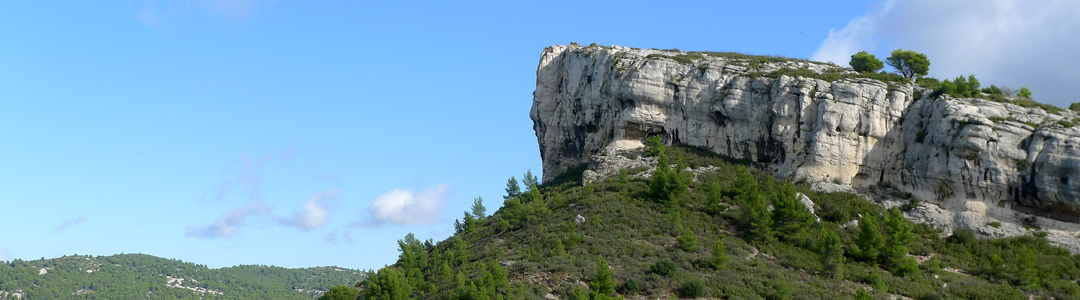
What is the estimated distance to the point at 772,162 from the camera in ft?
219

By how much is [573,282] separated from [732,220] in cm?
1624

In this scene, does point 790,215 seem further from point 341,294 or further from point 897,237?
point 341,294

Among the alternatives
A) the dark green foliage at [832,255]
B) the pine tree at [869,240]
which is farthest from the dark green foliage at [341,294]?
the pine tree at [869,240]

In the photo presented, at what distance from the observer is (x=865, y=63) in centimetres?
7712

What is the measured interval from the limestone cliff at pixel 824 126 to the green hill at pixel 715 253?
10.3ft

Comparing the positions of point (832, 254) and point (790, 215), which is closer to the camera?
point (832, 254)

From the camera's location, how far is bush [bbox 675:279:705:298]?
147 feet

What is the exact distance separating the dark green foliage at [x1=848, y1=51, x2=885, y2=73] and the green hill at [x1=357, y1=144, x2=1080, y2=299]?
1867 cm

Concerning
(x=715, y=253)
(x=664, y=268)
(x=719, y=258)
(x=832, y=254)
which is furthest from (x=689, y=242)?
(x=832, y=254)

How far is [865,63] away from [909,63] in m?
3.47

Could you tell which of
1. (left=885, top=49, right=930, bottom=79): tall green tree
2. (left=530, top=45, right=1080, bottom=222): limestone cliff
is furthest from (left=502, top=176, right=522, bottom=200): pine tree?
(left=885, top=49, right=930, bottom=79): tall green tree

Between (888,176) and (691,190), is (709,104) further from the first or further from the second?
(888,176)

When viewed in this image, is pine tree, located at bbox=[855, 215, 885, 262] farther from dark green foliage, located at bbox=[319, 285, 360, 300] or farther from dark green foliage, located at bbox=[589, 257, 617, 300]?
dark green foliage, located at bbox=[319, 285, 360, 300]

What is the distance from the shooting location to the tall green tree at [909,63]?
75.4m
